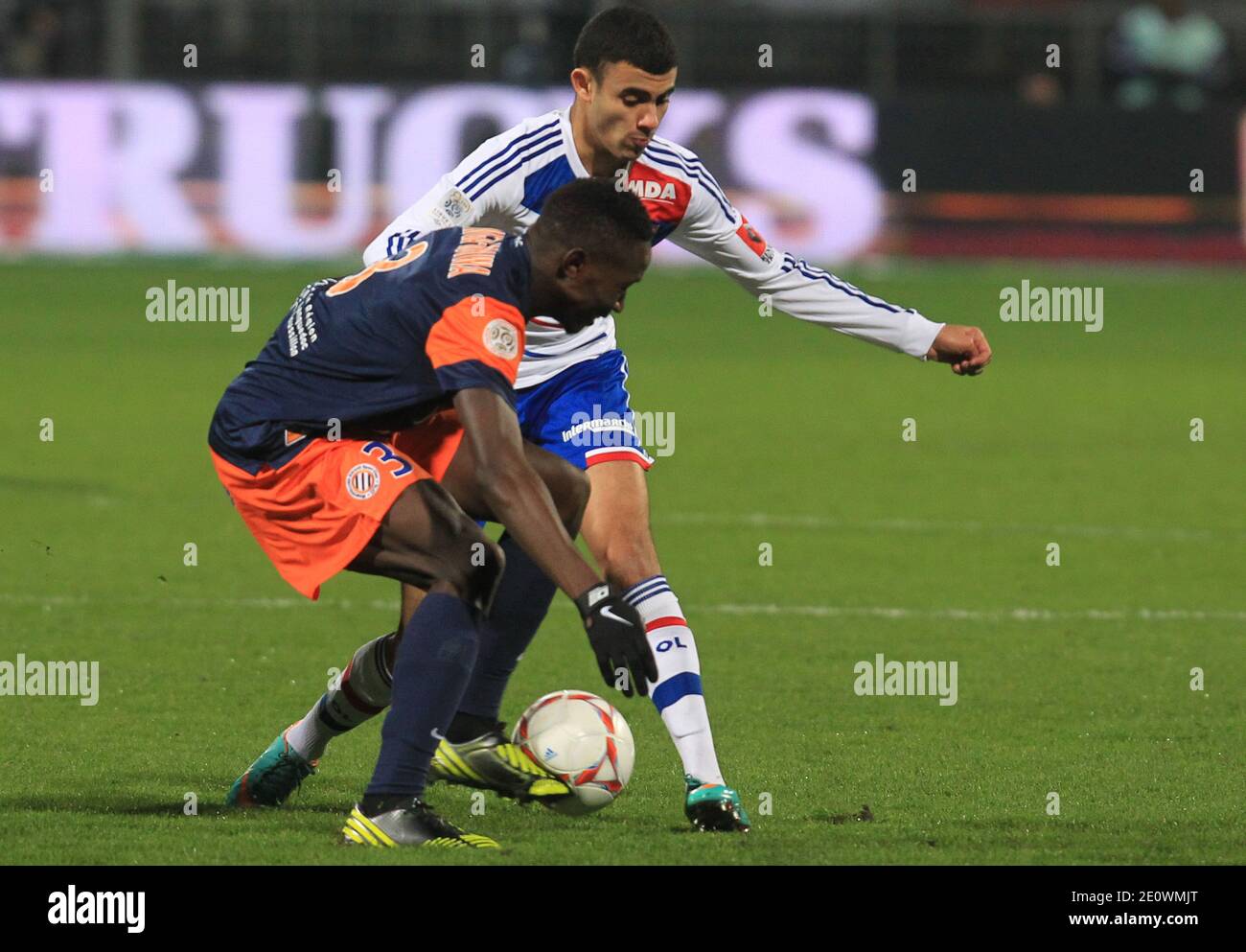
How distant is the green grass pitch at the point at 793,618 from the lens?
5.82 m

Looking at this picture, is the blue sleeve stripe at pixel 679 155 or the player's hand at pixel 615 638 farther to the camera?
the blue sleeve stripe at pixel 679 155

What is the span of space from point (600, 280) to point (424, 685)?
102cm

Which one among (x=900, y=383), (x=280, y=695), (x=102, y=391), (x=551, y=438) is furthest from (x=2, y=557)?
(x=900, y=383)

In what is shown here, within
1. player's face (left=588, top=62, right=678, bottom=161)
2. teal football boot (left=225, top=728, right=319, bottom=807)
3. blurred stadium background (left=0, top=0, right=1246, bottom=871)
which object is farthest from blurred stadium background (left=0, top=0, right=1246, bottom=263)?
teal football boot (left=225, top=728, right=319, bottom=807)

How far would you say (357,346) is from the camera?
546 cm

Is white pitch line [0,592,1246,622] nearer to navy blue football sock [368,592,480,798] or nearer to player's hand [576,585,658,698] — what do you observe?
navy blue football sock [368,592,480,798]

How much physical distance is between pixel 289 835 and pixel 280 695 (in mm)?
2065

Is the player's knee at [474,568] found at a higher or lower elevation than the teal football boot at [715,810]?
higher

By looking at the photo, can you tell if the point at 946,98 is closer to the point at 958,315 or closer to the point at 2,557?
the point at 958,315

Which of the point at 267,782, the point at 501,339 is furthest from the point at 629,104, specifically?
the point at 267,782

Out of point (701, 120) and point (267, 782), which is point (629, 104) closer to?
point (267, 782)

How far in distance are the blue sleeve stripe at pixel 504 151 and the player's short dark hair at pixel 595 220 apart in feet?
2.99

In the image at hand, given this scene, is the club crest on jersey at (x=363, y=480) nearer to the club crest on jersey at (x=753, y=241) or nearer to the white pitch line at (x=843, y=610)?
the club crest on jersey at (x=753, y=241)

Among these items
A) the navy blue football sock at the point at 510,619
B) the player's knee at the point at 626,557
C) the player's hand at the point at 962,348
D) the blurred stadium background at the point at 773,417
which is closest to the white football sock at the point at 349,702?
the blurred stadium background at the point at 773,417
